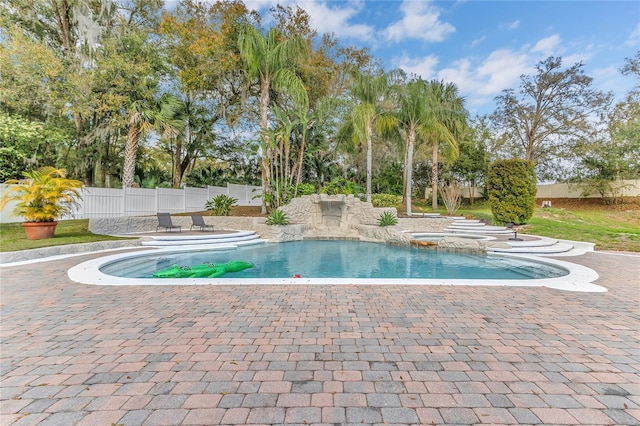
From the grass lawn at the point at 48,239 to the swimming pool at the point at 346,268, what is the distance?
7.21 feet

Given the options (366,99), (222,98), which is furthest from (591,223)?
(222,98)

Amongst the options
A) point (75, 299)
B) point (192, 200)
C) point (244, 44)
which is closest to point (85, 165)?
point (192, 200)

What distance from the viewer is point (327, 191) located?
1454 cm

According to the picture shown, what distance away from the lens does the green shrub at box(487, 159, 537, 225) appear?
11266 mm

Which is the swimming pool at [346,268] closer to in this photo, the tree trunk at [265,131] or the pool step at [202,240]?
Result: the pool step at [202,240]

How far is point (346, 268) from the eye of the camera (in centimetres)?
732

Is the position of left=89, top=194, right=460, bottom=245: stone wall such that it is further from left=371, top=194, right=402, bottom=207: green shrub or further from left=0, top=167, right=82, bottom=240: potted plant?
left=0, top=167, right=82, bottom=240: potted plant

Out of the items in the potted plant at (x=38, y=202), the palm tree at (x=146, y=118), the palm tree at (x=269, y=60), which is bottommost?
the potted plant at (x=38, y=202)

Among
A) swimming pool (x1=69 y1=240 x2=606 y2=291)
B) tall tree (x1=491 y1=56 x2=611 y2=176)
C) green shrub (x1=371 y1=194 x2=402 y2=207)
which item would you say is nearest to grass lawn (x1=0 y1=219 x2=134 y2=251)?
swimming pool (x1=69 y1=240 x2=606 y2=291)

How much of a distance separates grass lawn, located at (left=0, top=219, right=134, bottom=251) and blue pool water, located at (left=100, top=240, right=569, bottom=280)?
2.32m

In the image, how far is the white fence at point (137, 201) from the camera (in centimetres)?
1130

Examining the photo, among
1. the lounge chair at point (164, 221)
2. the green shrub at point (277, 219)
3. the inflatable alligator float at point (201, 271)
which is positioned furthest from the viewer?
the green shrub at point (277, 219)

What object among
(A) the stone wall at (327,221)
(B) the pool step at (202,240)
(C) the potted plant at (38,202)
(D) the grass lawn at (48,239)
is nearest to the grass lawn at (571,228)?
(D) the grass lawn at (48,239)

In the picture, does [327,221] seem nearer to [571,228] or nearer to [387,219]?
[387,219]
